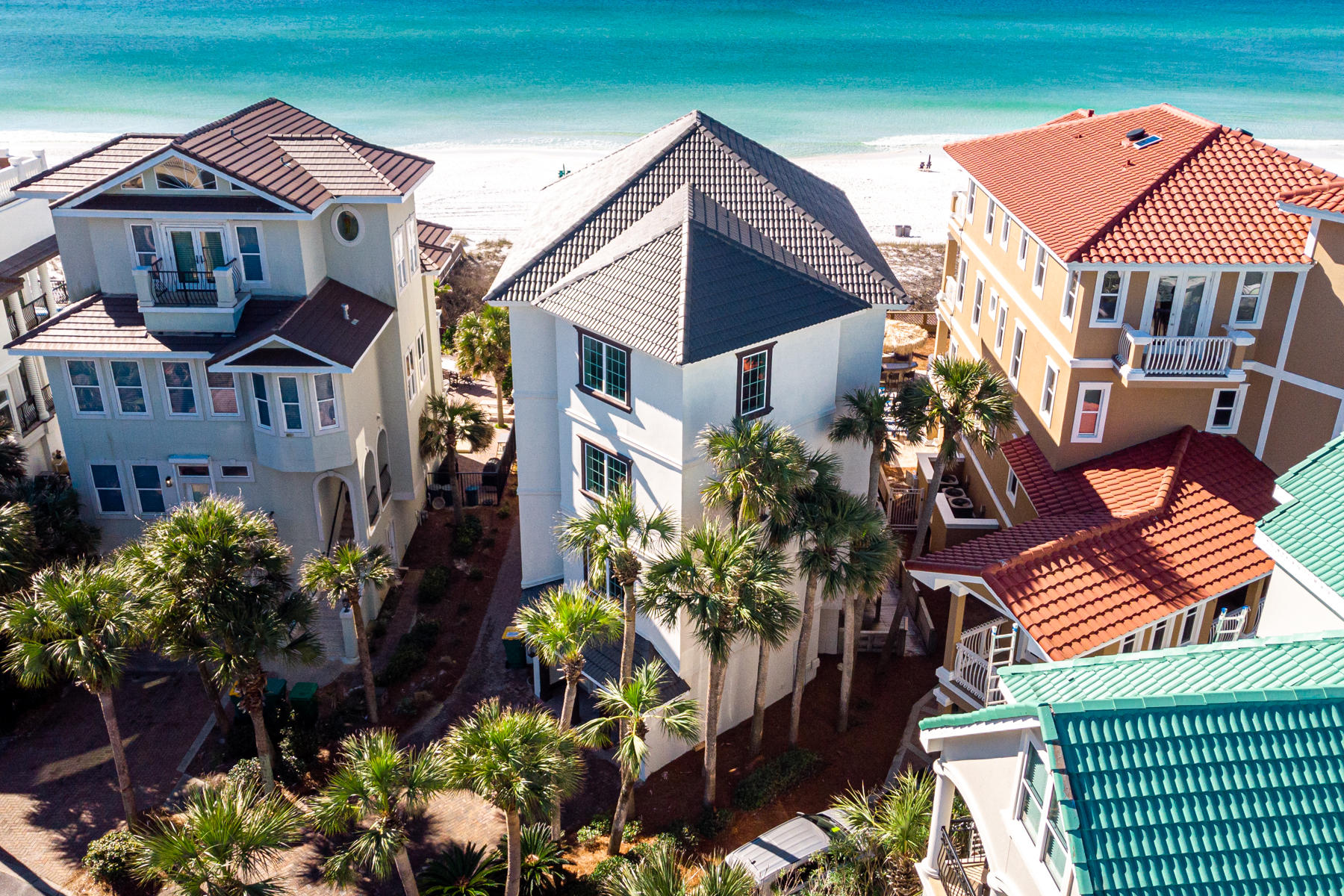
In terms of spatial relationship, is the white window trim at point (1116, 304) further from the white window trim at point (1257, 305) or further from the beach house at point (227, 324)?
the beach house at point (227, 324)

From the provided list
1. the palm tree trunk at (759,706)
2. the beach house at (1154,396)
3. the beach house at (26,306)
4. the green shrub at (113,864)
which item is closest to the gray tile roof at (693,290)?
the beach house at (1154,396)

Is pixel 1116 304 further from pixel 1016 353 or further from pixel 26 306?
pixel 26 306

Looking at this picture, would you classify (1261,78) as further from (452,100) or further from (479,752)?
(479,752)

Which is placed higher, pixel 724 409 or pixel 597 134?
pixel 724 409

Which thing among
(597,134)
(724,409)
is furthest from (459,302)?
(597,134)

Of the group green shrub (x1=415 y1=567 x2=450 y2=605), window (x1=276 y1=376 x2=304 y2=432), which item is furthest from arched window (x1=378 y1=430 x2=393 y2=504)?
window (x1=276 y1=376 x2=304 y2=432)

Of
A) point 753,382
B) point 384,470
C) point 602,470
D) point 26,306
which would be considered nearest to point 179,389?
point 384,470
